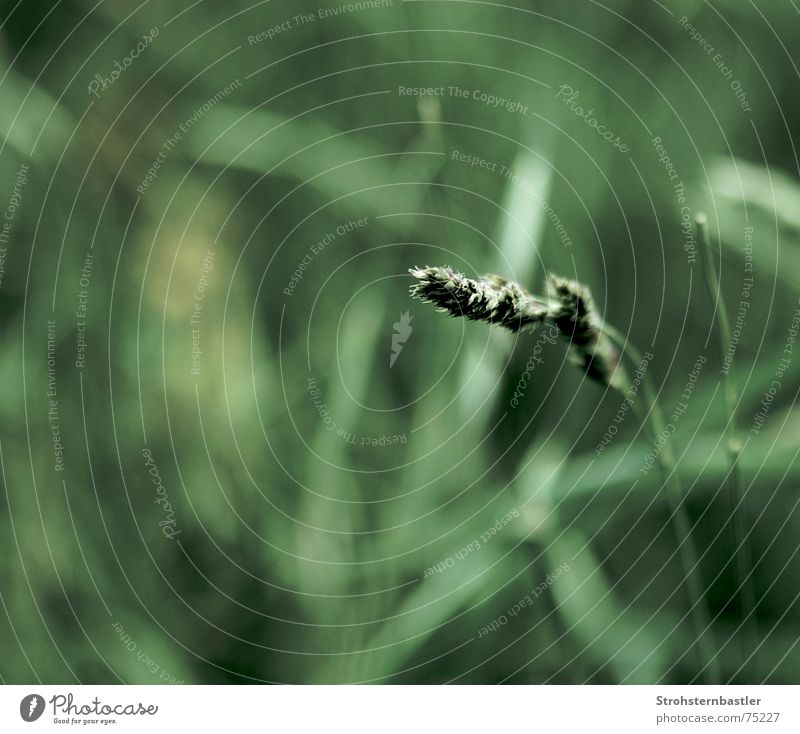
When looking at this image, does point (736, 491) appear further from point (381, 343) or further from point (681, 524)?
point (381, 343)

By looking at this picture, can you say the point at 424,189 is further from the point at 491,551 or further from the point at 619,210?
the point at 491,551
